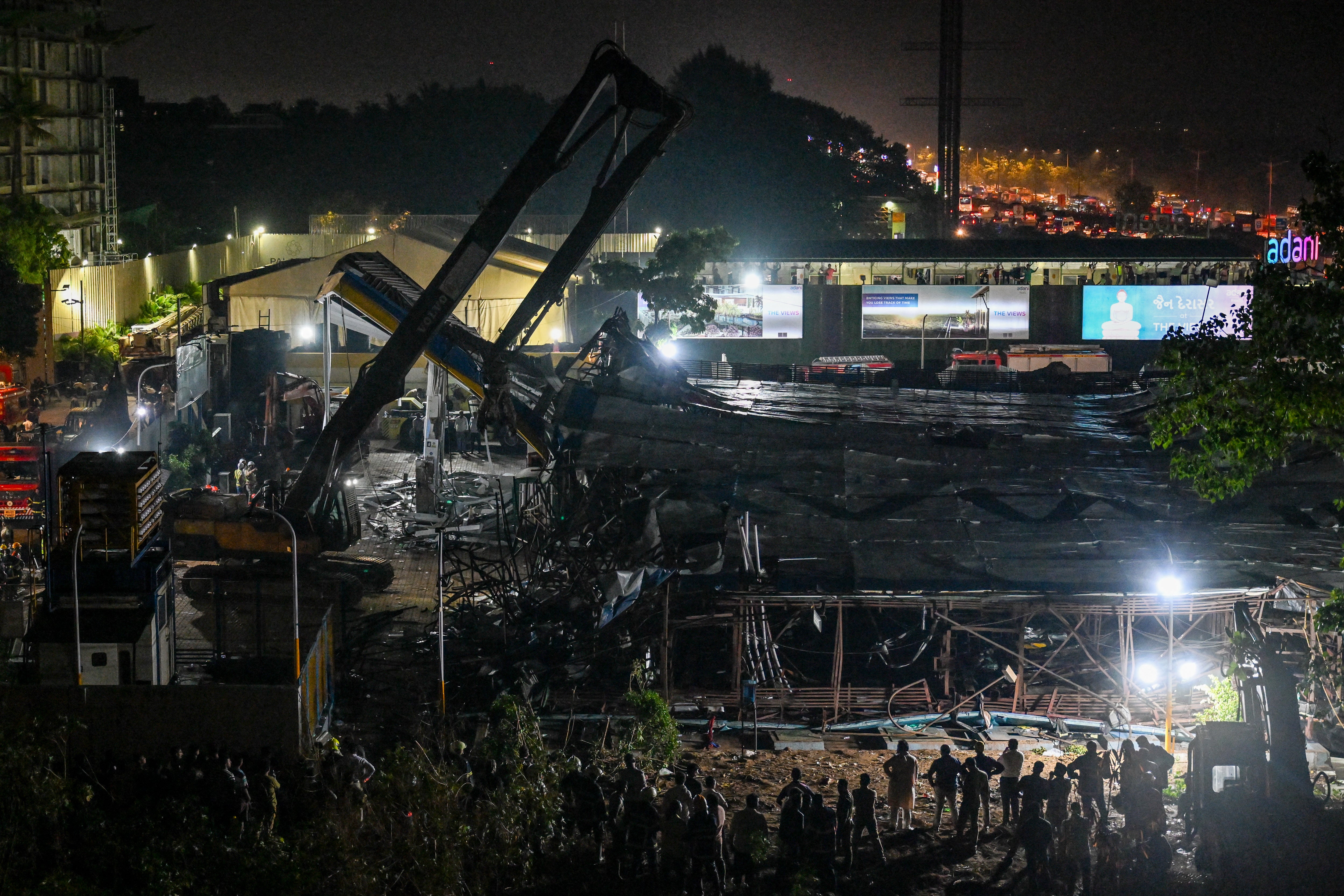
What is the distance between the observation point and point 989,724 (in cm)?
1600

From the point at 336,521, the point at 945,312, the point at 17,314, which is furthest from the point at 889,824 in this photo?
the point at 945,312

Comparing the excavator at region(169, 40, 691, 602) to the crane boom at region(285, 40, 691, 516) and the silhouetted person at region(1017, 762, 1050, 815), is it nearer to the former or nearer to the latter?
the crane boom at region(285, 40, 691, 516)

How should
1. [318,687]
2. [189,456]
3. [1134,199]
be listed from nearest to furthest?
[318,687] → [189,456] → [1134,199]

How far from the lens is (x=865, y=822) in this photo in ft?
40.9

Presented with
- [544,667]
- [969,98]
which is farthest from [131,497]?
[969,98]

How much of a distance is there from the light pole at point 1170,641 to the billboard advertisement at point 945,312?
33373 mm

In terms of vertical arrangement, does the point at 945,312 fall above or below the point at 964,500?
above

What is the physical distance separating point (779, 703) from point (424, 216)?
48115mm

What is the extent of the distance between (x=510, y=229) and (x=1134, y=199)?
127 metres

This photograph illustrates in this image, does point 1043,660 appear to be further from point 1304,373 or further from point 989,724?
point 1304,373

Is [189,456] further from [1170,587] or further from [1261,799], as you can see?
[1261,799]

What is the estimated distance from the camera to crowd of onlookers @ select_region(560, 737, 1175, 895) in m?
11.8

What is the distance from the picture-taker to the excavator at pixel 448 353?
62.5 feet

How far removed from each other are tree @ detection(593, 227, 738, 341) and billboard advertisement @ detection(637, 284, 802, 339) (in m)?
0.93
